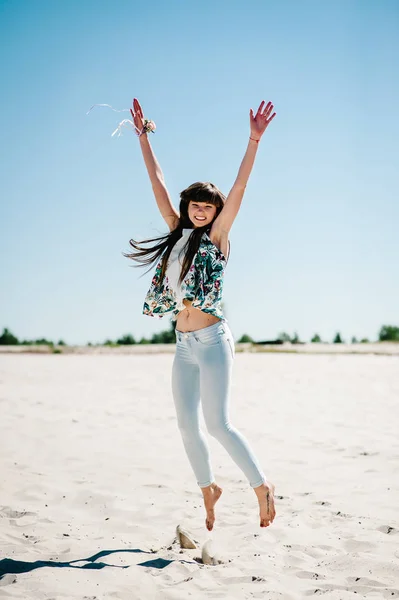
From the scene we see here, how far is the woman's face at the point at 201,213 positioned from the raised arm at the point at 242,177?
0.27ft

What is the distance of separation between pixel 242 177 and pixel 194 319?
912mm

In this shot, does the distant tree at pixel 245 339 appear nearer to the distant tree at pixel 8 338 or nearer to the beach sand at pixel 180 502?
the distant tree at pixel 8 338

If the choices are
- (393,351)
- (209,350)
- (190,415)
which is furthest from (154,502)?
(393,351)

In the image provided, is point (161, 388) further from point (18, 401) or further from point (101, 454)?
point (101, 454)

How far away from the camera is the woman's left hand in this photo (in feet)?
11.7

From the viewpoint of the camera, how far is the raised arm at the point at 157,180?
3871mm

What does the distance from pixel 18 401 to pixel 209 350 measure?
21.8 feet

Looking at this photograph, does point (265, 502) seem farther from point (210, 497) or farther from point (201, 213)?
point (201, 213)

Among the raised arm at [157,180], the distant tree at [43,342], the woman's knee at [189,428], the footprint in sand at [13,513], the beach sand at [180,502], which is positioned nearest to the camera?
the beach sand at [180,502]

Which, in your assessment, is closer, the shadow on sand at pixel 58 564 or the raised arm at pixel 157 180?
the shadow on sand at pixel 58 564

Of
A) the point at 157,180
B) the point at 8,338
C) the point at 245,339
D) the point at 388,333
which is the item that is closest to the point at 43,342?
the point at 8,338

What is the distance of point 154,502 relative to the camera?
4.80m

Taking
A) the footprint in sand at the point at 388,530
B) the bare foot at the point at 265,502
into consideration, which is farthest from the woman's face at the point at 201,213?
the footprint in sand at the point at 388,530

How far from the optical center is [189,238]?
143 inches
